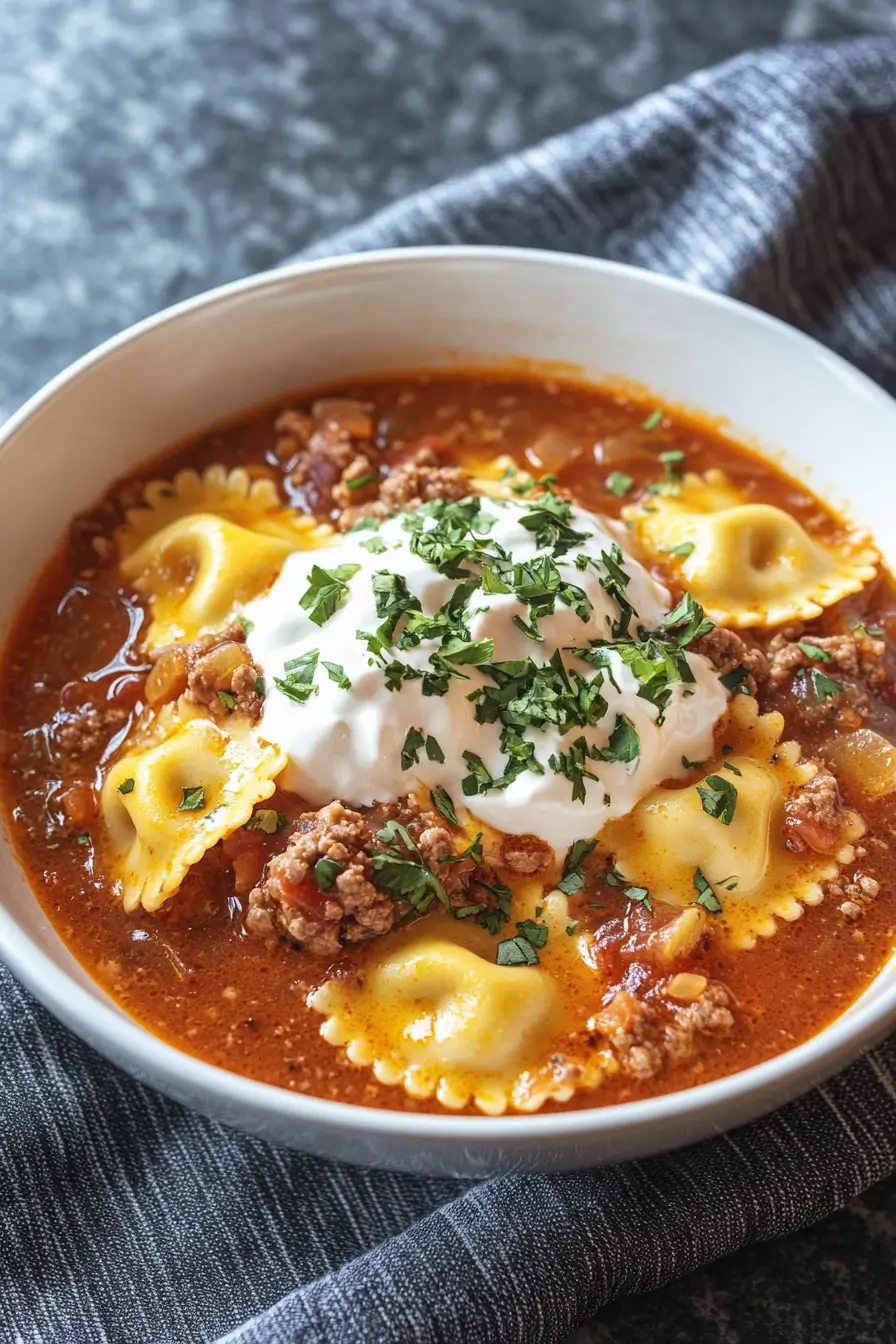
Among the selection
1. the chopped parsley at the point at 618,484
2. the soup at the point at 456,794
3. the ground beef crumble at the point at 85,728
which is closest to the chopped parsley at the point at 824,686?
the soup at the point at 456,794

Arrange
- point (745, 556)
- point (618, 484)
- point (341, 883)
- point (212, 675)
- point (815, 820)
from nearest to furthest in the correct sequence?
point (341, 883)
point (815, 820)
point (212, 675)
point (745, 556)
point (618, 484)

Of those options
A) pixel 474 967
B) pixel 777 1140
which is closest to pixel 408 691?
pixel 474 967

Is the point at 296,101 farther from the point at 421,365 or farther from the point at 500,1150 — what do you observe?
the point at 500,1150

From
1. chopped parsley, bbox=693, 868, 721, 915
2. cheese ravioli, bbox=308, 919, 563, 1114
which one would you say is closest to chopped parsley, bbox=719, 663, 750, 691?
chopped parsley, bbox=693, 868, 721, 915

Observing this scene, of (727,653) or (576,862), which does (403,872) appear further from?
(727,653)

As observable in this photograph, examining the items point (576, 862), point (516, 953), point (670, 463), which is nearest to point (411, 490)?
point (670, 463)

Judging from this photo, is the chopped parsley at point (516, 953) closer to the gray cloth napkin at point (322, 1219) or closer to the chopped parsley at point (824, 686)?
the gray cloth napkin at point (322, 1219)
